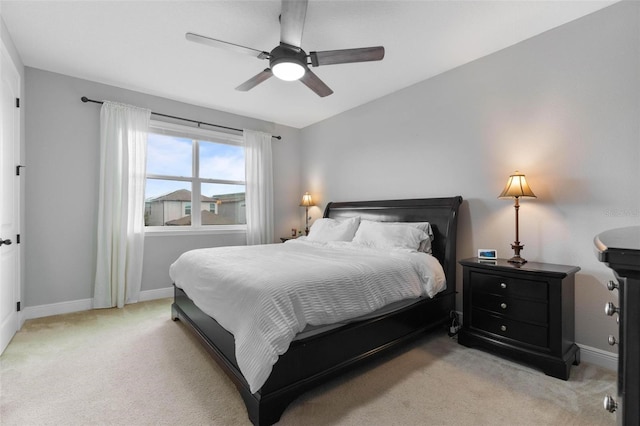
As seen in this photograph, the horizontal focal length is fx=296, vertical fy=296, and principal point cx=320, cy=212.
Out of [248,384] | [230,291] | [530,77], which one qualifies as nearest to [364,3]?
[530,77]

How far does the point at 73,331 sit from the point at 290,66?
3.23 metres

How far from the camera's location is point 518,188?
2473 millimetres

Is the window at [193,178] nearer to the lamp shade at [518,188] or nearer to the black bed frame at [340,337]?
the black bed frame at [340,337]

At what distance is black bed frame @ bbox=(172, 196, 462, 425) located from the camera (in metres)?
1.66

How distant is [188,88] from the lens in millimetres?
3787

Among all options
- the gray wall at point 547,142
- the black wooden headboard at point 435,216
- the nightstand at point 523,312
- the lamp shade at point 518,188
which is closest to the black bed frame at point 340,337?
the black wooden headboard at point 435,216

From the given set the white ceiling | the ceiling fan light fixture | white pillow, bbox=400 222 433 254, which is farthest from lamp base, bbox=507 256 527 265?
the ceiling fan light fixture

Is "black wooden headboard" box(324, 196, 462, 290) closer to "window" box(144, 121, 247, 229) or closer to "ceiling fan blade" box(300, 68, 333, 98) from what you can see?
"ceiling fan blade" box(300, 68, 333, 98)

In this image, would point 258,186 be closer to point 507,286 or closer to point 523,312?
point 507,286

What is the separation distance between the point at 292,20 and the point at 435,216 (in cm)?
229

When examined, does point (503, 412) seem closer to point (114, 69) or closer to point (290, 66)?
point (290, 66)

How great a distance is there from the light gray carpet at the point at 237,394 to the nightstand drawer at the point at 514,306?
1.25 feet

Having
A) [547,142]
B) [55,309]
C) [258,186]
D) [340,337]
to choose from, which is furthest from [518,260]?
[55,309]

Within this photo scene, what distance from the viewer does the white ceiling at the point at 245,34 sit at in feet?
7.56
